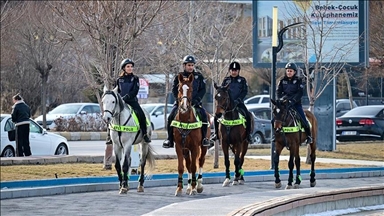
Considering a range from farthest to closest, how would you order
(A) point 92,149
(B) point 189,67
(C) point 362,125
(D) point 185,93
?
(A) point 92,149
(C) point 362,125
(B) point 189,67
(D) point 185,93

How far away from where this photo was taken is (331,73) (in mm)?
30953

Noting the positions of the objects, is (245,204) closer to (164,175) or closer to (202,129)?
(202,129)

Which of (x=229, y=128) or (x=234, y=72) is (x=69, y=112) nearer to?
(x=234, y=72)

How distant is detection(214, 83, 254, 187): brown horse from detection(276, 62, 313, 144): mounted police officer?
3.53ft

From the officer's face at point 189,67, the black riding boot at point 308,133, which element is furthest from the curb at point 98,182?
the officer's face at point 189,67

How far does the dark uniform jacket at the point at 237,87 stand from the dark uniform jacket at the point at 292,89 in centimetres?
79

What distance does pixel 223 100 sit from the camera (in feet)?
64.0

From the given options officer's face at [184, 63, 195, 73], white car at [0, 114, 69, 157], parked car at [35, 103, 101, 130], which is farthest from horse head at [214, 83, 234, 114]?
parked car at [35, 103, 101, 130]

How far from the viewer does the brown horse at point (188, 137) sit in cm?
1791

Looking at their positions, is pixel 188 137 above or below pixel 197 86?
below

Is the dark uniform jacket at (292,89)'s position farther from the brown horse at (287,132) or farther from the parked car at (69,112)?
the parked car at (69,112)

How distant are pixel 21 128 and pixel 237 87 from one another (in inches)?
325

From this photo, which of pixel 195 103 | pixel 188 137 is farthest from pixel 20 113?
pixel 188 137

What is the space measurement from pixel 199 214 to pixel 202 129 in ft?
17.3
